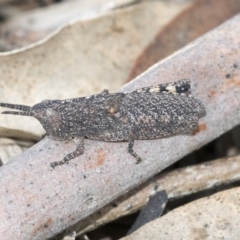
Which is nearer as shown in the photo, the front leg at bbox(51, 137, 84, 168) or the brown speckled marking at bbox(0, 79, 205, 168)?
the front leg at bbox(51, 137, 84, 168)

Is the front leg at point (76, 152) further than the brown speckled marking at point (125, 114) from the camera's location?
No

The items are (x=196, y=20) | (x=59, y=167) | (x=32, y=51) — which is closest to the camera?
(x=59, y=167)

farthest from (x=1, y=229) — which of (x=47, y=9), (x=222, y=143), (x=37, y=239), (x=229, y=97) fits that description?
(x=47, y=9)

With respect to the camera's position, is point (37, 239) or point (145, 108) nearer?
point (37, 239)

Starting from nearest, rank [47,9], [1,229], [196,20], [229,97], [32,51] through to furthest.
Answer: [1,229] < [229,97] < [32,51] < [196,20] < [47,9]

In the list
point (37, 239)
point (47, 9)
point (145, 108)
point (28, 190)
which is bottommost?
point (37, 239)

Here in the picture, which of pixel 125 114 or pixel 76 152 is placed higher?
pixel 125 114

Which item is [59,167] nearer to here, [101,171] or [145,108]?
[101,171]

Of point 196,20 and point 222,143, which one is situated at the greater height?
point 196,20

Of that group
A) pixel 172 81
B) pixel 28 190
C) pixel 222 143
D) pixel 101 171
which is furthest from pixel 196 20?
pixel 28 190

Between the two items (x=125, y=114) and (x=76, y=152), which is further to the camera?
(x=125, y=114)
